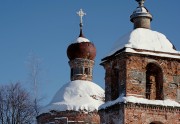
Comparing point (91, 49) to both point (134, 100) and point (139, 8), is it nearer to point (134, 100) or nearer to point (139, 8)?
point (139, 8)

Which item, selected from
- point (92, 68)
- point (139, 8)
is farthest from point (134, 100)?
point (92, 68)

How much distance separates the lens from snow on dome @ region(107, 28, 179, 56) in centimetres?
1878

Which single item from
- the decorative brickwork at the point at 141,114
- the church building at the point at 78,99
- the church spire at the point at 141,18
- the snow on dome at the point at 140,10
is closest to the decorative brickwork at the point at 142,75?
the decorative brickwork at the point at 141,114

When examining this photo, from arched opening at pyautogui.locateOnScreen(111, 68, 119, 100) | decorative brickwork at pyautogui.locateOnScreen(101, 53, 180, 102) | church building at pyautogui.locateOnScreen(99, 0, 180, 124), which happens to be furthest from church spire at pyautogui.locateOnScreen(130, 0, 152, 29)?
arched opening at pyautogui.locateOnScreen(111, 68, 119, 100)

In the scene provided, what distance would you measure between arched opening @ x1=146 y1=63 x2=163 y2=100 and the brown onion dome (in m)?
9.27

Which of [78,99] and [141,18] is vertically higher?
[141,18]

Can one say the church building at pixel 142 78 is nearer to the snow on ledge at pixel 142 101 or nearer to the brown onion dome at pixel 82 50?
the snow on ledge at pixel 142 101

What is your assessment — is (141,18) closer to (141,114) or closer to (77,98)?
(141,114)

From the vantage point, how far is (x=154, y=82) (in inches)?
750

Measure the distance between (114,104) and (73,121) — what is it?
22.0 ft

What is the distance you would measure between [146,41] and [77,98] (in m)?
7.15

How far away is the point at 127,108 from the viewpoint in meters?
17.8

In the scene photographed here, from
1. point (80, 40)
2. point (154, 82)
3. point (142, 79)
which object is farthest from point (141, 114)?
point (80, 40)

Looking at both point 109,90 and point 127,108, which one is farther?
point 109,90
